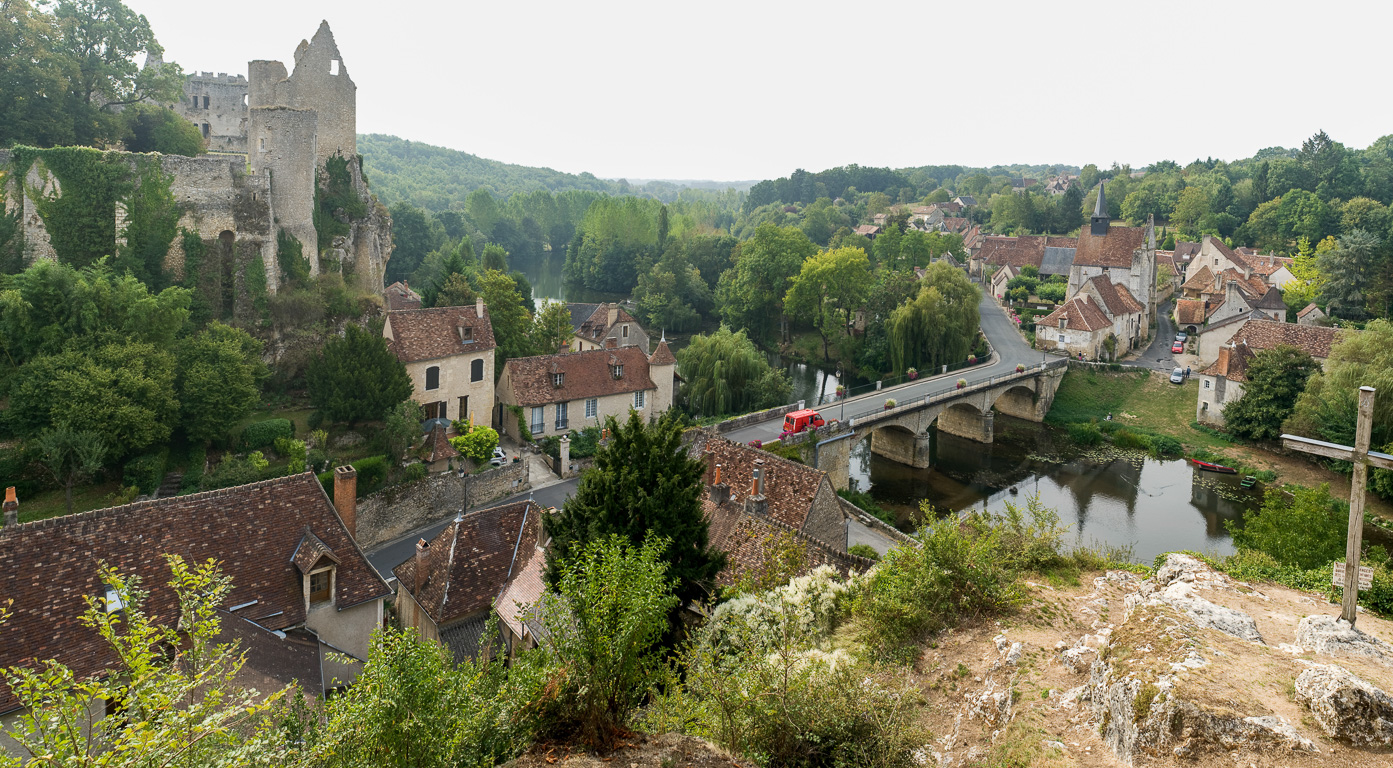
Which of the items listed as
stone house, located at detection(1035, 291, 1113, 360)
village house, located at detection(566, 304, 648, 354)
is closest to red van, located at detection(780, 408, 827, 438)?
village house, located at detection(566, 304, 648, 354)

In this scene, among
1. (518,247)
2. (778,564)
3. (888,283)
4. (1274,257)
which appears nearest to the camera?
(778,564)

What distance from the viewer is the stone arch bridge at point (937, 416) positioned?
120 ft

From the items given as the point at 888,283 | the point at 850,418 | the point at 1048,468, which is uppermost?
the point at 888,283

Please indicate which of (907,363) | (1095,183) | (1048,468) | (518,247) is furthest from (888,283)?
(1095,183)

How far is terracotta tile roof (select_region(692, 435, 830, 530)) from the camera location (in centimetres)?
2189

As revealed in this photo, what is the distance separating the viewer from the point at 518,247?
119062 mm

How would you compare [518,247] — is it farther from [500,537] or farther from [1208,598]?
[1208,598]

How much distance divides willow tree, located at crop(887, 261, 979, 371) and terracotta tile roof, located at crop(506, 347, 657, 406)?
21.3 metres

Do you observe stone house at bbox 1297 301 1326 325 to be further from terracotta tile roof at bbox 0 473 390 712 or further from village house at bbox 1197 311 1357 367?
terracotta tile roof at bbox 0 473 390 712

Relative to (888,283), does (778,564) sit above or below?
below

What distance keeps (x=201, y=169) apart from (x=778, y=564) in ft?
104

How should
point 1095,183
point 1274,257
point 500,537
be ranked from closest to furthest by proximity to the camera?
point 500,537 → point 1274,257 → point 1095,183

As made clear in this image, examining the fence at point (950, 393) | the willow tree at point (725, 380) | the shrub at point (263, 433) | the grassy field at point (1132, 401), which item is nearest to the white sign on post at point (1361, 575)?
the fence at point (950, 393)

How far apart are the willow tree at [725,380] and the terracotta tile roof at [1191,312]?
146ft
